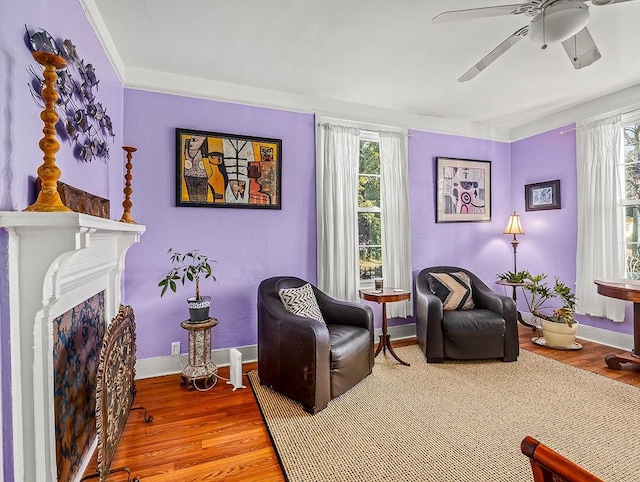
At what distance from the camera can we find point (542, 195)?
4.17 m

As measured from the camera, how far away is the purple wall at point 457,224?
4.04 metres

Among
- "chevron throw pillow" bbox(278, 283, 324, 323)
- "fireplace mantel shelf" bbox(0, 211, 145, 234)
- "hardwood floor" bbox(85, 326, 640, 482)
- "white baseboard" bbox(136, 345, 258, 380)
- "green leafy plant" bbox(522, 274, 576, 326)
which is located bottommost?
"hardwood floor" bbox(85, 326, 640, 482)

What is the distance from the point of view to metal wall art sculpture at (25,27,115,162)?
4.60ft

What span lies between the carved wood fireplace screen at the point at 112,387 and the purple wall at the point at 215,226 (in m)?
0.87

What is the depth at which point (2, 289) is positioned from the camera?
113cm

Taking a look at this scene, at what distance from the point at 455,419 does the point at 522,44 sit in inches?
108

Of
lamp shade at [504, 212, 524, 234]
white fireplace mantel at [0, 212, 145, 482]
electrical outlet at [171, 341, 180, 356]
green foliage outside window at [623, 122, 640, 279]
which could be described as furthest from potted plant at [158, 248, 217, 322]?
green foliage outside window at [623, 122, 640, 279]

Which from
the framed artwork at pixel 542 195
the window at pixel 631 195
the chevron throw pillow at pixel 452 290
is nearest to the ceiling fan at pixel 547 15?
the chevron throw pillow at pixel 452 290

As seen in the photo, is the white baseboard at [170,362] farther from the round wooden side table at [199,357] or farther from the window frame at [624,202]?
the window frame at [624,202]

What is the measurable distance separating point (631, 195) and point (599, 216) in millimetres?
331

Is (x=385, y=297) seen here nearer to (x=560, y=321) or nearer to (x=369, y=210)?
(x=369, y=210)

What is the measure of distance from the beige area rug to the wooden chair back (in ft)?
3.76

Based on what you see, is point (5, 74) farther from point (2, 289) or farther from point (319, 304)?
point (319, 304)

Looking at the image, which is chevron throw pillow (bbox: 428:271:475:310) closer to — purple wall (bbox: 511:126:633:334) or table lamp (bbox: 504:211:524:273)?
table lamp (bbox: 504:211:524:273)
